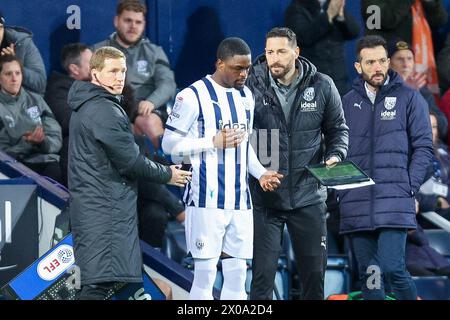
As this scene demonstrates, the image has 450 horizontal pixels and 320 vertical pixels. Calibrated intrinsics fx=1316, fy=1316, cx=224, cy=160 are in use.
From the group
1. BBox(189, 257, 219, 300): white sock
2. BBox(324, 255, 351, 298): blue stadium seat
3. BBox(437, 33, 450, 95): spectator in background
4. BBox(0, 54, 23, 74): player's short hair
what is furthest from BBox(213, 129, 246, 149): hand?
BBox(437, 33, 450, 95): spectator in background

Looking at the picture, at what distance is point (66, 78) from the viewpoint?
9.20m

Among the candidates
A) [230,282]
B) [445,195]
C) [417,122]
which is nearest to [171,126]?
[230,282]

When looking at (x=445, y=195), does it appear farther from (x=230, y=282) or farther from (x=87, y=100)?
(x=87, y=100)

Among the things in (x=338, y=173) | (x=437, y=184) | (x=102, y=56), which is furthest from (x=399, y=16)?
(x=102, y=56)

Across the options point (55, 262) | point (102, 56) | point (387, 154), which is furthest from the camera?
point (387, 154)

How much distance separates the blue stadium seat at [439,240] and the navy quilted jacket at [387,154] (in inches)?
55.1

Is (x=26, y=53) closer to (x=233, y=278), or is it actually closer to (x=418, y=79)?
(x=233, y=278)

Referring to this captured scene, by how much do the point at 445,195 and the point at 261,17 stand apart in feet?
7.22

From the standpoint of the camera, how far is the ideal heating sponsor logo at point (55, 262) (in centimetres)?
758

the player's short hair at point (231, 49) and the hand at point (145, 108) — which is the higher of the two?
the player's short hair at point (231, 49)

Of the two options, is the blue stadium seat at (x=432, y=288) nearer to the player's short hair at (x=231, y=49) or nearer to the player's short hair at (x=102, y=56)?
the player's short hair at (x=231, y=49)

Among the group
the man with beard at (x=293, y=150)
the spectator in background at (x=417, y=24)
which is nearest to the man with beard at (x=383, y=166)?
the man with beard at (x=293, y=150)

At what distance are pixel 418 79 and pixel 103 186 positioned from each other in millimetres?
3688

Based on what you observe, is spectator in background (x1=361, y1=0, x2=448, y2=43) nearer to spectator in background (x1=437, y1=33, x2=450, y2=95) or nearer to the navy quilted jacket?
spectator in background (x1=437, y1=33, x2=450, y2=95)
